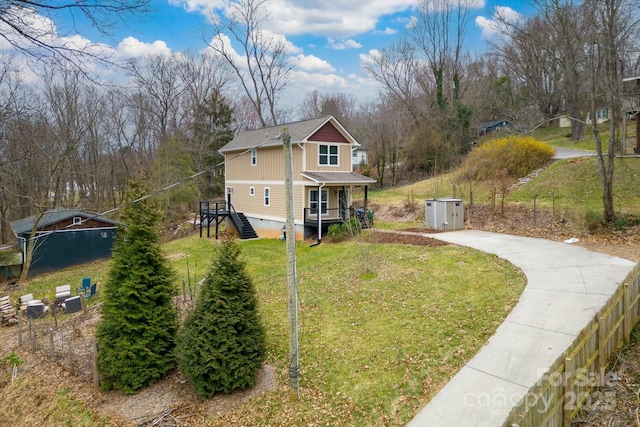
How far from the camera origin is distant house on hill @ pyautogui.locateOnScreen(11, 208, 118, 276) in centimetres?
1906

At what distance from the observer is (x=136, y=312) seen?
23.1ft

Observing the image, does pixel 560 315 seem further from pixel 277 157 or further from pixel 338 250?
pixel 277 157

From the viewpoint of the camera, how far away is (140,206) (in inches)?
285

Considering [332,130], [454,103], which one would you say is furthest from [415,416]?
[454,103]

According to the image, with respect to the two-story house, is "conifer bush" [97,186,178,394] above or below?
below

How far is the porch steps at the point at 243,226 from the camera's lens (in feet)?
72.6

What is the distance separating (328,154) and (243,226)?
682cm

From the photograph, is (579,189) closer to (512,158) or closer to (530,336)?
(512,158)

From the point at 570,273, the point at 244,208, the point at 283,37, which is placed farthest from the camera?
the point at 283,37

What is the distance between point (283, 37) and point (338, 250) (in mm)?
27403

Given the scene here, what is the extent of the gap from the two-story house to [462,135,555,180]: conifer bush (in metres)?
7.88

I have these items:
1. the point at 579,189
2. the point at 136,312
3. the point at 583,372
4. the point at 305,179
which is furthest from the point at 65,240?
the point at 579,189

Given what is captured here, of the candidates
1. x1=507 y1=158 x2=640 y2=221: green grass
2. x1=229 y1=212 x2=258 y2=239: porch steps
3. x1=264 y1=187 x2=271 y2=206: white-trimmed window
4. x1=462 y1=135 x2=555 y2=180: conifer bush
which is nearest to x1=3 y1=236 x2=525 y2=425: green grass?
x1=507 y1=158 x2=640 y2=221: green grass

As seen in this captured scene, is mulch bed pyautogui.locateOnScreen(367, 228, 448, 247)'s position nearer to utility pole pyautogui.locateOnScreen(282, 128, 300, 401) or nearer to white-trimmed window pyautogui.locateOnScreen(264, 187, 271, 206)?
white-trimmed window pyautogui.locateOnScreen(264, 187, 271, 206)
